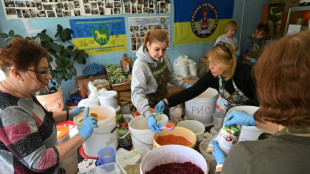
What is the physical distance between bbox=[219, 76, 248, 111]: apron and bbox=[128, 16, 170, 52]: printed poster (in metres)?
2.19

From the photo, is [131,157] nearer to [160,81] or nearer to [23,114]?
[23,114]

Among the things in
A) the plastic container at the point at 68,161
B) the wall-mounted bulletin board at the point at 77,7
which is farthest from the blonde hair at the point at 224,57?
the wall-mounted bulletin board at the point at 77,7

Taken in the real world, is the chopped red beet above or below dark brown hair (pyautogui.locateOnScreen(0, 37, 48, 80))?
below

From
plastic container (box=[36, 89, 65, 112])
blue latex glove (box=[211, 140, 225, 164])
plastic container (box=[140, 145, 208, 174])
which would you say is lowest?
plastic container (box=[36, 89, 65, 112])

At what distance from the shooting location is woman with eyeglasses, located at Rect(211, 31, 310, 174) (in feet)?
1.68

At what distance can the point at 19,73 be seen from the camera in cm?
86

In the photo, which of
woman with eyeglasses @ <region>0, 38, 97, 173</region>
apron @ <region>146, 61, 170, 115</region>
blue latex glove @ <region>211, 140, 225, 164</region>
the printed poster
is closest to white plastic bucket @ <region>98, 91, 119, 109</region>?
apron @ <region>146, 61, 170, 115</region>

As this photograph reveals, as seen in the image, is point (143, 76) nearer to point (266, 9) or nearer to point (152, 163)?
point (152, 163)

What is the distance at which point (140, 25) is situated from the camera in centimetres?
333

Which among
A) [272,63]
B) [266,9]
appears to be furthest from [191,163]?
[266,9]

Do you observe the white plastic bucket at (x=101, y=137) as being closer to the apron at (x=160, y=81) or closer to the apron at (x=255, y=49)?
the apron at (x=160, y=81)

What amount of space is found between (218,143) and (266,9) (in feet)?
14.8

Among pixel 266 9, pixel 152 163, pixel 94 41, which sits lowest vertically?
pixel 152 163

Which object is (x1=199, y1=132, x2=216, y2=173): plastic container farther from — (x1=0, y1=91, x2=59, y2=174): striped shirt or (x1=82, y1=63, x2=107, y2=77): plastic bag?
(x1=82, y1=63, x2=107, y2=77): plastic bag
